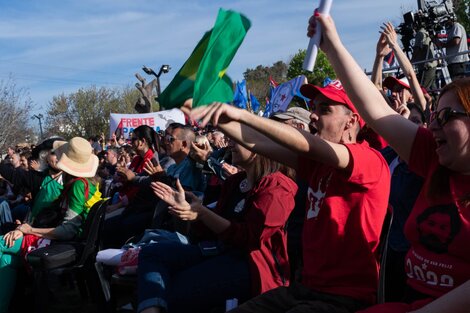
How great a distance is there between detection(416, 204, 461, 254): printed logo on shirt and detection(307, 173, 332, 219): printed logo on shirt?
2.02 feet

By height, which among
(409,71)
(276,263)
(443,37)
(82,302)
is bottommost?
(82,302)

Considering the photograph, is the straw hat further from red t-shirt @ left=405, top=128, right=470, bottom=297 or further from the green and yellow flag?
red t-shirt @ left=405, top=128, right=470, bottom=297

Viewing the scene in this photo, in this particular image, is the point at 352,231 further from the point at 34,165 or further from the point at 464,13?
the point at 464,13

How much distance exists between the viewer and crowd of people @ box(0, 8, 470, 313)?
1954mm

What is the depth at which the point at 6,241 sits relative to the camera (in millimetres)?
4984

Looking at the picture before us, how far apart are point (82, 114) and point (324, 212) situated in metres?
51.3

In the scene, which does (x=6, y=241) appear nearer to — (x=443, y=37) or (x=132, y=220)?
(x=132, y=220)

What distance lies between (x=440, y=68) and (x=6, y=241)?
729 centimetres

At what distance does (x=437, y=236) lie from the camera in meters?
1.90

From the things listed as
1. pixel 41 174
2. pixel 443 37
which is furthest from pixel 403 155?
pixel 443 37

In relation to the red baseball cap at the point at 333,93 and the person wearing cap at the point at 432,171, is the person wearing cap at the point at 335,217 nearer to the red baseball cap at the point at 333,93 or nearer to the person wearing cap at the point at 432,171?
the red baseball cap at the point at 333,93

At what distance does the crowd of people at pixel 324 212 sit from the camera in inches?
76.9

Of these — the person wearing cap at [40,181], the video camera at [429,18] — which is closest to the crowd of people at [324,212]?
the person wearing cap at [40,181]

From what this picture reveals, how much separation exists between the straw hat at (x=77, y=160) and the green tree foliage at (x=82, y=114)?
4607 centimetres
